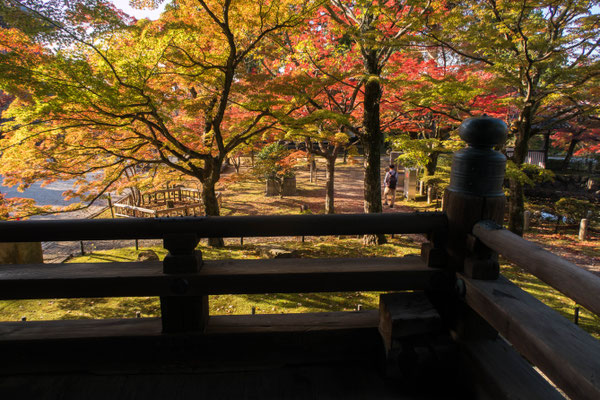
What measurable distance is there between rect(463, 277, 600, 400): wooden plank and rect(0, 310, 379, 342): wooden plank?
2.41 feet

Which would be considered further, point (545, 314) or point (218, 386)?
point (218, 386)

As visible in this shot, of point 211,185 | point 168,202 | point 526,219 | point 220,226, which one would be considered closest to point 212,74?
point 211,185

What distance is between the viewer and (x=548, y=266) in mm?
1222

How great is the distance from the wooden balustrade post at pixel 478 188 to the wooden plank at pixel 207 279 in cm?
26

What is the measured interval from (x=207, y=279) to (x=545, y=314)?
5.13ft

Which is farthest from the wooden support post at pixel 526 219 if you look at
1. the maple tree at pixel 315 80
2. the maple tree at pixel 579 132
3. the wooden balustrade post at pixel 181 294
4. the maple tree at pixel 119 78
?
the wooden balustrade post at pixel 181 294

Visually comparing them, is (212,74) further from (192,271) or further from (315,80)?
(192,271)

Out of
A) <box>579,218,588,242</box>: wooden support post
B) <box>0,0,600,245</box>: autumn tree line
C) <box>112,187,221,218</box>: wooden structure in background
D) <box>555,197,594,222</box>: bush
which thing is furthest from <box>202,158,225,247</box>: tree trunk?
<box>555,197,594,222</box>: bush

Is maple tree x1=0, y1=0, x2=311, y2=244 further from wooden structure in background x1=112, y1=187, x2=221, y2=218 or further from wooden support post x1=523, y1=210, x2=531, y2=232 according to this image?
wooden support post x1=523, y1=210, x2=531, y2=232

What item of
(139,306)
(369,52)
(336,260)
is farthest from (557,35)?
(139,306)

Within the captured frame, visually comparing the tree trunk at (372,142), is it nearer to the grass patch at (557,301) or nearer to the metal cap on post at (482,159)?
the grass patch at (557,301)

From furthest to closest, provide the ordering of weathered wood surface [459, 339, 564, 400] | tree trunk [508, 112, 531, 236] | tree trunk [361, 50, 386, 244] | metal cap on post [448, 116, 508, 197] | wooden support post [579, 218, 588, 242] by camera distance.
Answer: wooden support post [579, 218, 588, 242] < tree trunk [361, 50, 386, 244] < tree trunk [508, 112, 531, 236] < metal cap on post [448, 116, 508, 197] < weathered wood surface [459, 339, 564, 400]

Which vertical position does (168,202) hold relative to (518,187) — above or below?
below

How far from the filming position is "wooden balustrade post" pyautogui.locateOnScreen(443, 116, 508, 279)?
1.66 m
